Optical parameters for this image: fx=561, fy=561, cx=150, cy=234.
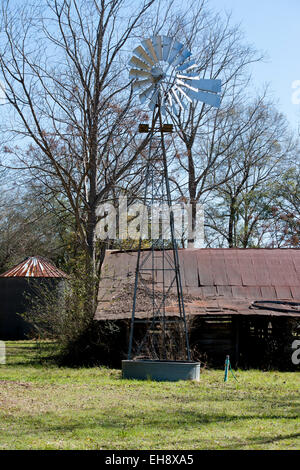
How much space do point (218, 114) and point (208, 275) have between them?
586 inches

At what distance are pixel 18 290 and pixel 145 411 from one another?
65.3ft

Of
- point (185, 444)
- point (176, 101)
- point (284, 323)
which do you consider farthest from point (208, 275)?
point (185, 444)

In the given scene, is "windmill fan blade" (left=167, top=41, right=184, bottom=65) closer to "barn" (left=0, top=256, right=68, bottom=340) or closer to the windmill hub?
the windmill hub

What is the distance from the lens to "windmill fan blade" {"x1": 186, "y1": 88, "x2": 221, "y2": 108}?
1450 centimetres

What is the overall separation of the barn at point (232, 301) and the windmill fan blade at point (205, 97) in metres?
5.41

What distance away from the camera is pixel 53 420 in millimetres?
8734

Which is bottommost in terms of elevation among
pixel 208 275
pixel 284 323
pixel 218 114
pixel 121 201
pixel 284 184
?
pixel 284 323

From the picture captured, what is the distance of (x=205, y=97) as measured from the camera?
14648 mm

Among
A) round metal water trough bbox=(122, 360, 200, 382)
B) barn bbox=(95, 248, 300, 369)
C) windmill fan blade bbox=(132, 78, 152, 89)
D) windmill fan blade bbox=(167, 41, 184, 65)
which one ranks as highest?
windmill fan blade bbox=(167, 41, 184, 65)

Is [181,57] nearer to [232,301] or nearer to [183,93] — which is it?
[183,93]

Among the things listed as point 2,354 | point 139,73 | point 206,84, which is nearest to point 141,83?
point 139,73

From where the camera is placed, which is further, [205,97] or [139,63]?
[139,63]

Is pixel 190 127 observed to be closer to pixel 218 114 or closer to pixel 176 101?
pixel 218 114

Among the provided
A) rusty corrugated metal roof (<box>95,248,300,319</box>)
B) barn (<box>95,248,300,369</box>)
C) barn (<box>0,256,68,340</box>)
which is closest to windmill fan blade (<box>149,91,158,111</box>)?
rusty corrugated metal roof (<box>95,248,300,319</box>)
